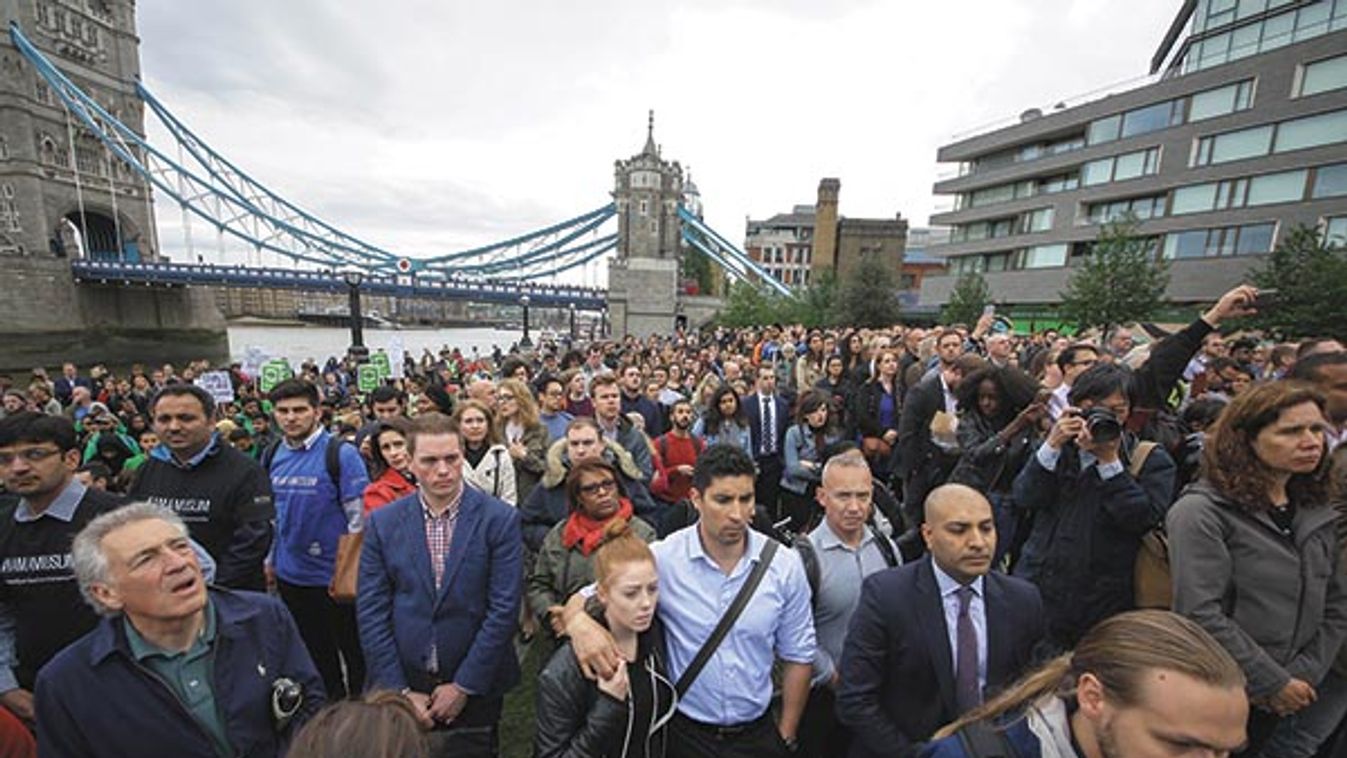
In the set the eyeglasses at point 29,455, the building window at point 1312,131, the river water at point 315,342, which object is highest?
the building window at point 1312,131

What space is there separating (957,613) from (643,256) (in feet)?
163

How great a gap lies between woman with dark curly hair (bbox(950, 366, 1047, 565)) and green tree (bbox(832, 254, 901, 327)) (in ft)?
95.3

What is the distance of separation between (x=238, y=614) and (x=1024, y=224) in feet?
135

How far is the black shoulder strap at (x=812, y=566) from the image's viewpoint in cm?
246

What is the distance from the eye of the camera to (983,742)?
1.38 metres

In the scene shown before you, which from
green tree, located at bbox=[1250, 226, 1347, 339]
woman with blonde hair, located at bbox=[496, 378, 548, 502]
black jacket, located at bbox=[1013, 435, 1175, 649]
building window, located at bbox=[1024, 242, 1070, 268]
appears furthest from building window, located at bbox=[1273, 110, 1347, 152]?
woman with blonde hair, located at bbox=[496, 378, 548, 502]

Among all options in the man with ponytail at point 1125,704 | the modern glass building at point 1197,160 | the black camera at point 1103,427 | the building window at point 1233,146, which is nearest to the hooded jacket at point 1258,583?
the black camera at point 1103,427

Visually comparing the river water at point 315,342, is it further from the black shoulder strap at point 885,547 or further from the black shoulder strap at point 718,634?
the black shoulder strap at point 718,634

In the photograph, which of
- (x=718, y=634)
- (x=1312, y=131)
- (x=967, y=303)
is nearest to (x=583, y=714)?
(x=718, y=634)

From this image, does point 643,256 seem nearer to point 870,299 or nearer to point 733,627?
point 870,299

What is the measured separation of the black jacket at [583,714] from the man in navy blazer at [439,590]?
0.68m

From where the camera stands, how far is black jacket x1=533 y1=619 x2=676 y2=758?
178 cm

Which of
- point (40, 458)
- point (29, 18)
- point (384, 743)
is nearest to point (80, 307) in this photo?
point (29, 18)

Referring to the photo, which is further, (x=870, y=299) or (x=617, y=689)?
(x=870, y=299)
